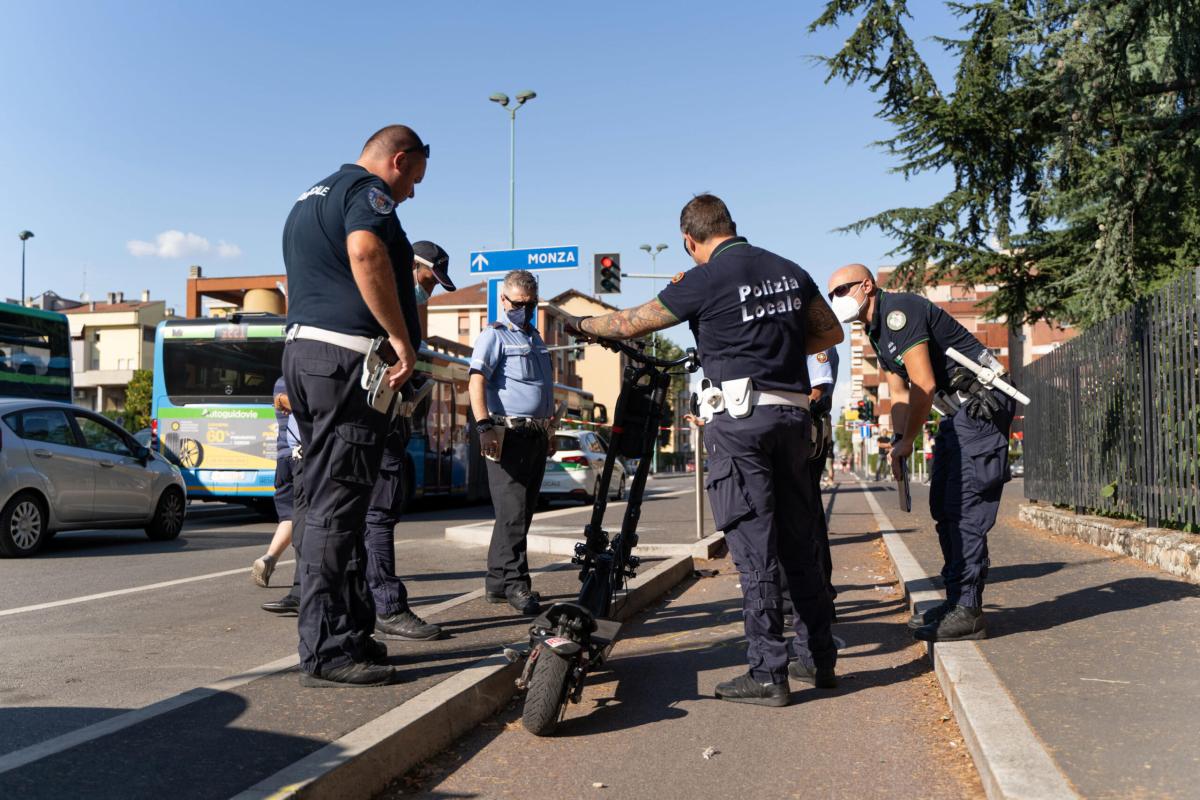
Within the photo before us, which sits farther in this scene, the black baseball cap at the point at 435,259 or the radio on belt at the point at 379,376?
the black baseball cap at the point at 435,259

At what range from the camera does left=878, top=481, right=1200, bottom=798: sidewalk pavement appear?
333 cm

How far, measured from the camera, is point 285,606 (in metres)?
6.89

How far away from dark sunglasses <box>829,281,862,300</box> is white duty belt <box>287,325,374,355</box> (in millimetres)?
2545

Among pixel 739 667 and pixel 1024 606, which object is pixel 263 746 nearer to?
pixel 739 667

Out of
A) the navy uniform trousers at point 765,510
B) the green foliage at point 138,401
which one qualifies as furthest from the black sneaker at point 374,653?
the green foliage at point 138,401

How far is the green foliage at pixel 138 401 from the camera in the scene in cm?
6888

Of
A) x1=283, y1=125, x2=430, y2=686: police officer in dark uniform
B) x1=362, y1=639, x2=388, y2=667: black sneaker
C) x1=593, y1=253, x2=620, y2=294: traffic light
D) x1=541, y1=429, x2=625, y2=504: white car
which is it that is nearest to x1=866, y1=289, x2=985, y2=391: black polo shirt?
x1=283, y1=125, x2=430, y2=686: police officer in dark uniform

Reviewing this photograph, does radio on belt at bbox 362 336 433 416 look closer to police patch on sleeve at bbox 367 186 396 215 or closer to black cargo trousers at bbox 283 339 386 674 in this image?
black cargo trousers at bbox 283 339 386 674

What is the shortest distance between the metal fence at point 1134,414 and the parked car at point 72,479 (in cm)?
1036

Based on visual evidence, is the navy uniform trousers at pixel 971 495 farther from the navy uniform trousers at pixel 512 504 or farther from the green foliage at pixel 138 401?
the green foliage at pixel 138 401

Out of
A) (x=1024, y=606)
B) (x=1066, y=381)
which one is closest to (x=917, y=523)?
(x=1066, y=381)

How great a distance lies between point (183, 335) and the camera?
57.3 ft

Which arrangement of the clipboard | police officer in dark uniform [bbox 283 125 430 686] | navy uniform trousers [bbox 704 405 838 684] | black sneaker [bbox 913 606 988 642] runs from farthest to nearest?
the clipboard → black sneaker [bbox 913 606 988 642] → navy uniform trousers [bbox 704 405 838 684] → police officer in dark uniform [bbox 283 125 430 686]

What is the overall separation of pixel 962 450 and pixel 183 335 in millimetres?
14666
